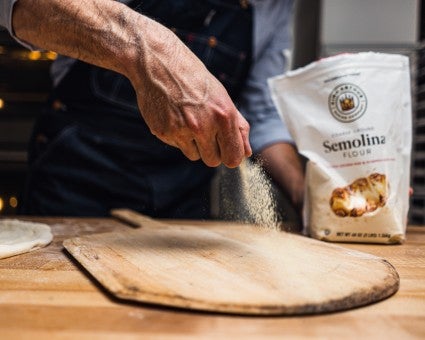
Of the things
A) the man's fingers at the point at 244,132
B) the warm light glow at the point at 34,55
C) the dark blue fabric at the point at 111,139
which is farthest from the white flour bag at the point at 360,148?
the warm light glow at the point at 34,55

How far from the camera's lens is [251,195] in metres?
0.75

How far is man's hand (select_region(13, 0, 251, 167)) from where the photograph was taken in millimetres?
621

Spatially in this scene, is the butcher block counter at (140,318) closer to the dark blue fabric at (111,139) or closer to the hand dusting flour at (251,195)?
the hand dusting flour at (251,195)

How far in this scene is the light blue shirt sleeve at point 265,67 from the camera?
1.14 m

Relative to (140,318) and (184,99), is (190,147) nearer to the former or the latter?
(184,99)

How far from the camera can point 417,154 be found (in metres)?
1.54

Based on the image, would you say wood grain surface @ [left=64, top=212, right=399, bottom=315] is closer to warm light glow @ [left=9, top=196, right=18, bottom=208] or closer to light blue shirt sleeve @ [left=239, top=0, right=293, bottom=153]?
light blue shirt sleeve @ [left=239, top=0, right=293, bottom=153]

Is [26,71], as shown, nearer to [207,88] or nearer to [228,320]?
[207,88]

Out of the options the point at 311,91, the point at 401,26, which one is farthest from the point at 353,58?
the point at 401,26

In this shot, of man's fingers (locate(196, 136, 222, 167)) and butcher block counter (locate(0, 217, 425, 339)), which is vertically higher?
man's fingers (locate(196, 136, 222, 167))

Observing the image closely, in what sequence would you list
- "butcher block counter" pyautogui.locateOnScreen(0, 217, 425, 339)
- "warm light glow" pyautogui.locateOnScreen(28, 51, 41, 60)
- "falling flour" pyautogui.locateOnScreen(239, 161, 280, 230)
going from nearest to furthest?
"butcher block counter" pyautogui.locateOnScreen(0, 217, 425, 339), "falling flour" pyautogui.locateOnScreen(239, 161, 280, 230), "warm light glow" pyautogui.locateOnScreen(28, 51, 41, 60)

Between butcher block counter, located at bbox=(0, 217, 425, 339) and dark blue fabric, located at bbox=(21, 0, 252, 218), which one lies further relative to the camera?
dark blue fabric, located at bbox=(21, 0, 252, 218)

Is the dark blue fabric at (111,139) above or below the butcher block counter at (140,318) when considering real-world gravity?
above

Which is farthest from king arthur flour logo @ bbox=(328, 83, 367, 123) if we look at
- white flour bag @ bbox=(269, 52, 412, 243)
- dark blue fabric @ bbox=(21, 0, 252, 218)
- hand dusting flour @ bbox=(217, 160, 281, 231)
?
dark blue fabric @ bbox=(21, 0, 252, 218)
